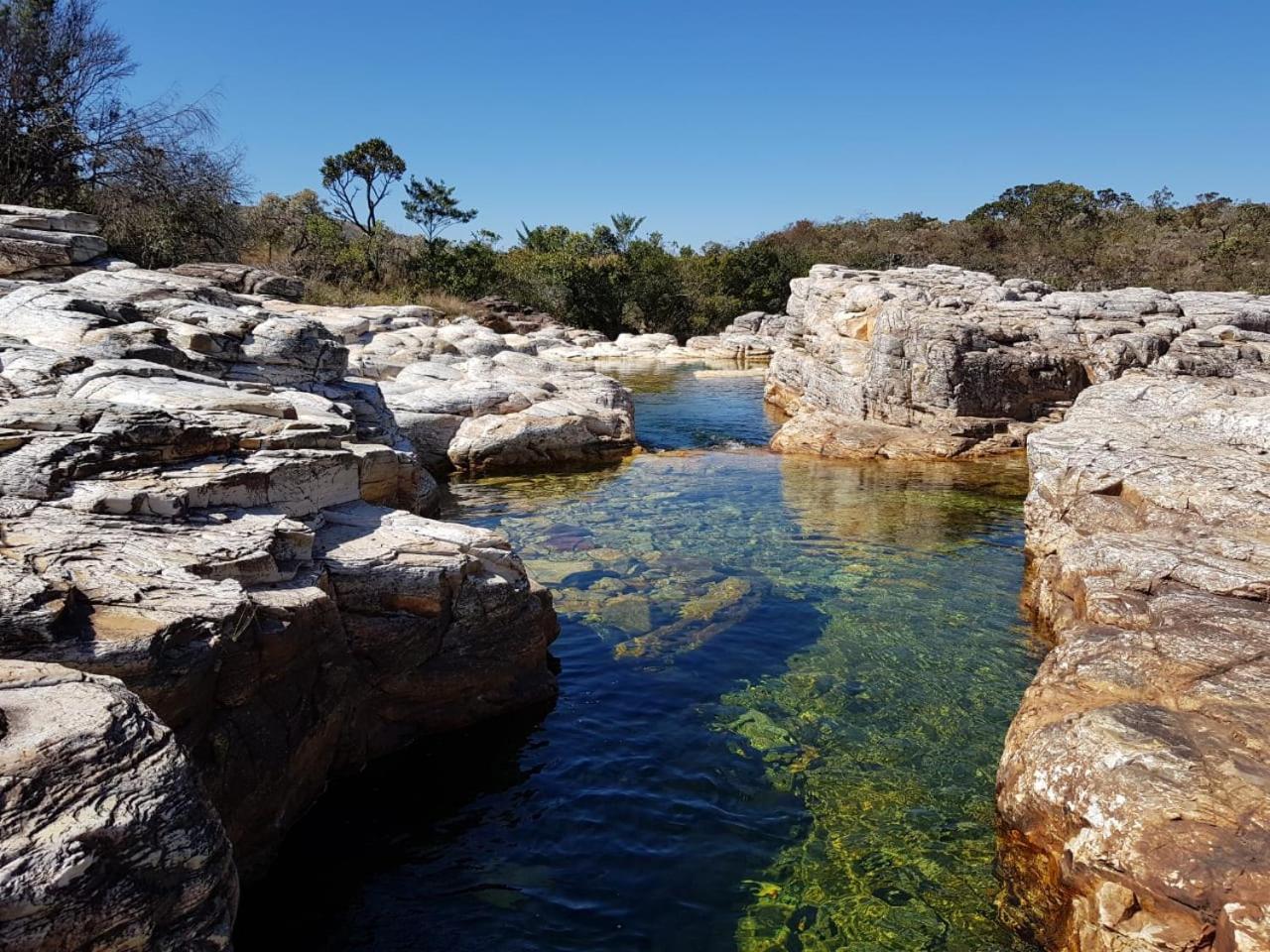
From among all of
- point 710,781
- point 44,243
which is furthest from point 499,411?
point 710,781

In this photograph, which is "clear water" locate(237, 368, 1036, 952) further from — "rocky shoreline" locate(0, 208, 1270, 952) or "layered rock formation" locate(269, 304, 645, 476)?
"layered rock formation" locate(269, 304, 645, 476)

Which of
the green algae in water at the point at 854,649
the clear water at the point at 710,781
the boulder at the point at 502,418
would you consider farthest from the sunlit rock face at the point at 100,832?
the boulder at the point at 502,418

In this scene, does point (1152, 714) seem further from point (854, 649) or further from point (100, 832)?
point (100, 832)

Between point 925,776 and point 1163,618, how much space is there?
2.22 m

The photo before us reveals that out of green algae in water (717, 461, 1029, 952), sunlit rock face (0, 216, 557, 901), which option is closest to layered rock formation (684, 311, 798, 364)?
green algae in water (717, 461, 1029, 952)

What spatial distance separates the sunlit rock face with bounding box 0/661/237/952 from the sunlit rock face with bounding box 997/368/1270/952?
4304 mm

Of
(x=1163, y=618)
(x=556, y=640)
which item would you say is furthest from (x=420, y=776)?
(x=1163, y=618)

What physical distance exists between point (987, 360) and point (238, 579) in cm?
1779

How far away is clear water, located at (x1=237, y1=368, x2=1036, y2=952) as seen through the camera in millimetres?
4977

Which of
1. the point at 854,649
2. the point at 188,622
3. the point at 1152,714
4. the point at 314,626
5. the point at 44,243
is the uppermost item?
the point at 44,243

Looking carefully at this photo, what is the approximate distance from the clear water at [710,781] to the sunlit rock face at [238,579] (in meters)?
0.54

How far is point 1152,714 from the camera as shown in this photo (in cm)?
519

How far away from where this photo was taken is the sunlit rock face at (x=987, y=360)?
18906 millimetres

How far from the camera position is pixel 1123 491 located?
372 inches
